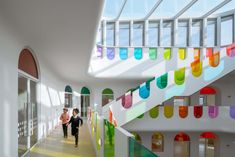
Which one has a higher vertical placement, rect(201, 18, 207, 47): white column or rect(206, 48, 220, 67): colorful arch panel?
rect(201, 18, 207, 47): white column

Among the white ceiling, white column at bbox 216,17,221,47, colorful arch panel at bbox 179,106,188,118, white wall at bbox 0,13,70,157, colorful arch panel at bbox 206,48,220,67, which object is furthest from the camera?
white column at bbox 216,17,221,47

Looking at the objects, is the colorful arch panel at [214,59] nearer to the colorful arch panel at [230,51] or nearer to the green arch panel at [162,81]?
the colorful arch panel at [230,51]

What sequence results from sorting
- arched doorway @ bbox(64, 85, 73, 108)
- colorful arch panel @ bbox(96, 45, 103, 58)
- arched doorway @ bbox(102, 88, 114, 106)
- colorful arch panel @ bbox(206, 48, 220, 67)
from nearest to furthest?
colorful arch panel @ bbox(206, 48, 220, 67) < colorful arch panel @ bbox(96, 45, 103, 58) < arched doorway @ bbox(64, 85, 73, 108) < arched doorway @ bbox(102, 88, 114, 106)

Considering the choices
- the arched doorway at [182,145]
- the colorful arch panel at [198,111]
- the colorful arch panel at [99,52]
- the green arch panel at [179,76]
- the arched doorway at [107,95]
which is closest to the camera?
the green arch panel at [179,76]

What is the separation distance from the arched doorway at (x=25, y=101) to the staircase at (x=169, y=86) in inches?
129

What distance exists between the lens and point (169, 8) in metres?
15.1

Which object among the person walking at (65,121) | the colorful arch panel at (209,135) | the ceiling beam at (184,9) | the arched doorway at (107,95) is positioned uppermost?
the ceiling beam at (184,9)

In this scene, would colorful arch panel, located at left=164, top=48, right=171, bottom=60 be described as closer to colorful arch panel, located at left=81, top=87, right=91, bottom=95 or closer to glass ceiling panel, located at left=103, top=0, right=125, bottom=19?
glass ceiling panel, located at left=103, top=0, right=125, bottom=19

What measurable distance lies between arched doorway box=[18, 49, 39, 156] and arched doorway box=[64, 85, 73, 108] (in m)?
10.3

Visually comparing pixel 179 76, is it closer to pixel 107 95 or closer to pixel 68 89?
pixel 107 95

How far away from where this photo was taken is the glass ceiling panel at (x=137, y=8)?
13758mm

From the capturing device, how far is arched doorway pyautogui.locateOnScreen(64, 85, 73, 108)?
19581mm

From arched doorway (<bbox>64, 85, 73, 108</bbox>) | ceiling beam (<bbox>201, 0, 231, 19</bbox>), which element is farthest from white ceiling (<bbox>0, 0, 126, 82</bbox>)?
arched doorway (<bbox>64, 85, 73, 108</bbox>)

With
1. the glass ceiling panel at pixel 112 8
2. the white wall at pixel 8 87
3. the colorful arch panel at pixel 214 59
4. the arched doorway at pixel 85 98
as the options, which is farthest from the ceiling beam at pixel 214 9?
the white wall at pixel 8 87
